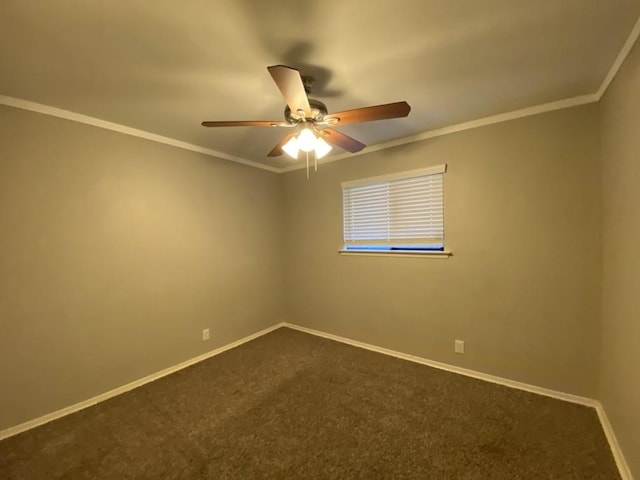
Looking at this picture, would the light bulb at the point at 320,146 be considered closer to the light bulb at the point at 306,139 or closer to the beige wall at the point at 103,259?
the light bulb at the point at 306,139

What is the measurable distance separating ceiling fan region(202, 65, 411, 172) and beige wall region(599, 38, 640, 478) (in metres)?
1.24

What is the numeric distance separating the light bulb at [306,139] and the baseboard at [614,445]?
256 cm

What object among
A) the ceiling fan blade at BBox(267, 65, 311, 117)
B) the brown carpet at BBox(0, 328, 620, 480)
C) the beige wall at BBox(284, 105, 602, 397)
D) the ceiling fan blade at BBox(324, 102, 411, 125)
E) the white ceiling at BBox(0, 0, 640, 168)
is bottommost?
the brown carpet at BBox(0, 328, 620, 480)

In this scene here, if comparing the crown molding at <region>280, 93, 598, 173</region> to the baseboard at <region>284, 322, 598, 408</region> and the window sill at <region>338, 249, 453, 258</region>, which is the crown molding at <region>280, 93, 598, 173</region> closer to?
the window sill at <region>338, 249, 453, 258</region>

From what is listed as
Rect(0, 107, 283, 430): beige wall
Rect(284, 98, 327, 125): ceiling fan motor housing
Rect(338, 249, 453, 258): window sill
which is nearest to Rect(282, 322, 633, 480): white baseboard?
Rect(338, 249, 453, 258): window sill

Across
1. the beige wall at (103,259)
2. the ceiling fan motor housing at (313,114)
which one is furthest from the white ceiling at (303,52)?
the beige wall at (103,259)

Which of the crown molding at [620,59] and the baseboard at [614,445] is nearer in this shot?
the crown molding at [620,59]

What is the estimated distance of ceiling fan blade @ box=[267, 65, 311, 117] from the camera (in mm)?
1235

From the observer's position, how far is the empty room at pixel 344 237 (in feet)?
4.73

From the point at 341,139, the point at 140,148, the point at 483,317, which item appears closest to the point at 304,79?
the point at 341,139

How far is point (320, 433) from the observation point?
1867 mm

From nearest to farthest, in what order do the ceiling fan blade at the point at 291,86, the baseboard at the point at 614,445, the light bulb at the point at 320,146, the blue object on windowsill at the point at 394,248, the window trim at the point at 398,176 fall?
the ceiling fan blade at the point at 291,86, the baseboard at the point at 614,445, the light bulb at the point at 320,146, the window trim at the point at 398,176, the blue object on windowsill at the point at 394,248

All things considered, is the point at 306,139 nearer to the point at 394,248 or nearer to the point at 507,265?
the point at 394,248

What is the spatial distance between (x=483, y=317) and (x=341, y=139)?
2012mm
